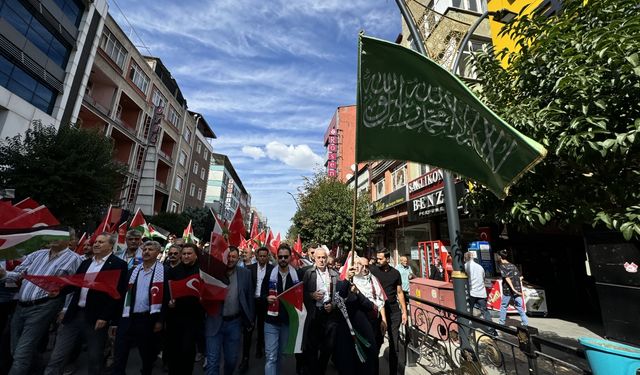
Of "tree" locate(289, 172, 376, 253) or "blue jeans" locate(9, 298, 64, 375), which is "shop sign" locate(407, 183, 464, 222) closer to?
"tree" locate(289, 172, 376, 253)

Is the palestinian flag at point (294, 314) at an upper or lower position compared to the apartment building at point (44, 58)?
lower

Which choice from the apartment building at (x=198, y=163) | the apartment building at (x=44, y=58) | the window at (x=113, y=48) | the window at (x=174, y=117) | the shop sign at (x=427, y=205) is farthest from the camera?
the apartment building at (x=198, y=163)

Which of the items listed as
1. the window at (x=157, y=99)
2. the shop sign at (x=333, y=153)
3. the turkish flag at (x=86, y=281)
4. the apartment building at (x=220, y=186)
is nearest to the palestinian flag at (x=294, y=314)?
the turkish flag at (x=86, y=281)

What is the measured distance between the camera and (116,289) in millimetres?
4027

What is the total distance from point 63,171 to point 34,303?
1162 cm

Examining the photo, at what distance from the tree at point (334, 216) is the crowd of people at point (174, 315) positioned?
45.7ft

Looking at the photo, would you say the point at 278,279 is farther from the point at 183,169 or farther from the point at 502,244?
the point at 183,169

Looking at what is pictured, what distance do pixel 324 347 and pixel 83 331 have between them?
10.6ft

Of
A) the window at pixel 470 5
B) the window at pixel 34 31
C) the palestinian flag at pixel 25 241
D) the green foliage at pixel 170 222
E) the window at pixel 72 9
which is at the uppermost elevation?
the window at pixel 72 9

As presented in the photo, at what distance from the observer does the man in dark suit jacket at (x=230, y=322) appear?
416 centimetres

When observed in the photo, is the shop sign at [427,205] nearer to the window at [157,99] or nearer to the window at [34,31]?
the window at [34,31]

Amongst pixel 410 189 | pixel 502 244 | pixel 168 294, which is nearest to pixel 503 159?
pixel 168 294

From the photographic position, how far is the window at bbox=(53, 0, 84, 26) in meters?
17.9

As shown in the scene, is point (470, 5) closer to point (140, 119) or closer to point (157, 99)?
point (140, 119)
